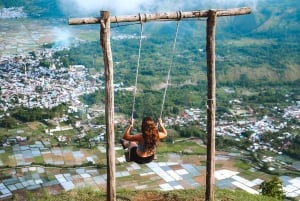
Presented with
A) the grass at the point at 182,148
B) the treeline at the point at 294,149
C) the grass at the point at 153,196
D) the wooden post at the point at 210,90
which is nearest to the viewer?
the wooden post at the point at 210,90

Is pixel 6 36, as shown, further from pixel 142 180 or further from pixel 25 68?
pixel 142 180

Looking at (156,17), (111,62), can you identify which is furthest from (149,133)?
(156,17)

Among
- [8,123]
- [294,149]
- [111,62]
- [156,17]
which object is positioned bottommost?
[294,149]

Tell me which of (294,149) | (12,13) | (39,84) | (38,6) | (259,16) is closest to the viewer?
(294,149)

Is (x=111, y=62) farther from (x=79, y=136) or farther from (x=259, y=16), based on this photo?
(x=259, y=16)

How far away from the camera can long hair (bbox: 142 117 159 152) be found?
23.6ft

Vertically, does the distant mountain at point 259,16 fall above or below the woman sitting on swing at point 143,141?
above

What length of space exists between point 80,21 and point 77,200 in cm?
496

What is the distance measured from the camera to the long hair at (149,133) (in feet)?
23.6

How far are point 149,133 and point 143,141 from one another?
0.24m

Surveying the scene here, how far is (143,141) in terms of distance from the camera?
24.2 ft

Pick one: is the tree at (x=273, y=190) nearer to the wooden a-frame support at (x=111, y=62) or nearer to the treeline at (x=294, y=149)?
the wooden a-frame support at (x=111, y=62)

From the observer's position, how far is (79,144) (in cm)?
3772

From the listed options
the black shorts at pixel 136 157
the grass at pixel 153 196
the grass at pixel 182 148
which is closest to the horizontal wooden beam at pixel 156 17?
the black shorts at pixel 136 157
